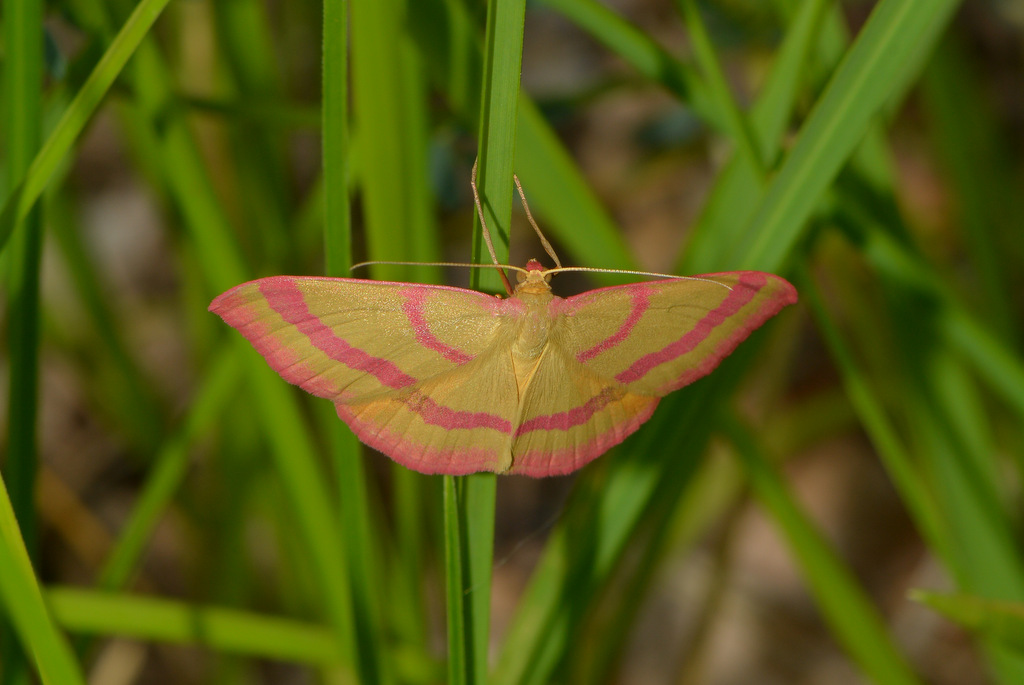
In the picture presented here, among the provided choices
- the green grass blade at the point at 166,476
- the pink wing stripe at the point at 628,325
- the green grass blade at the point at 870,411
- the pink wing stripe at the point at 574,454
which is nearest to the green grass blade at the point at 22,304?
the green grass blade at the point at 166,476

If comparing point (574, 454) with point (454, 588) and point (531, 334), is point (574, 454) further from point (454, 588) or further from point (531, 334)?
point (454, 588)

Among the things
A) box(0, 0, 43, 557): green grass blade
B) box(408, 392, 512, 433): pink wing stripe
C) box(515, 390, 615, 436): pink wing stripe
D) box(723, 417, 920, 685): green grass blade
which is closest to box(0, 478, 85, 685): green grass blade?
box(0, 0, 43, 557): green grass blade

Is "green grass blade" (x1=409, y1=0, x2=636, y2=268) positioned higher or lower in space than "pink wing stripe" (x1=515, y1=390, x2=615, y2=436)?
higher

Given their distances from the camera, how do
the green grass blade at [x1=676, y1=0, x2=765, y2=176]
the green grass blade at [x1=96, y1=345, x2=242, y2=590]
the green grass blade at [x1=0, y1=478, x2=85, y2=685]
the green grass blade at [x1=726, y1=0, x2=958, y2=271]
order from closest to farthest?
the green grass blade at [x1=0, y1=478, x2=85, y2=685] → the green grass blade at [x1=726, y1=0, x2=958, y2=271] → the green grass blade at [x1=676, y1=0, x2=765, y2=176] → the green grass blade at [x1=96, y1=345, x2=242, y2=590]

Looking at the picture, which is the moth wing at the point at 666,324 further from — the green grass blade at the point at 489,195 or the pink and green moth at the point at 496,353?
the green grass blade at the point at 489,195

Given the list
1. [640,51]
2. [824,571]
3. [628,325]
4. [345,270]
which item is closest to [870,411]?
[824,571]

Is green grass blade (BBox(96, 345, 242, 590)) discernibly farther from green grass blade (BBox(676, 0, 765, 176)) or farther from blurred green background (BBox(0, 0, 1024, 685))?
green grass blade (BBox(676, 0, 765, 176))
